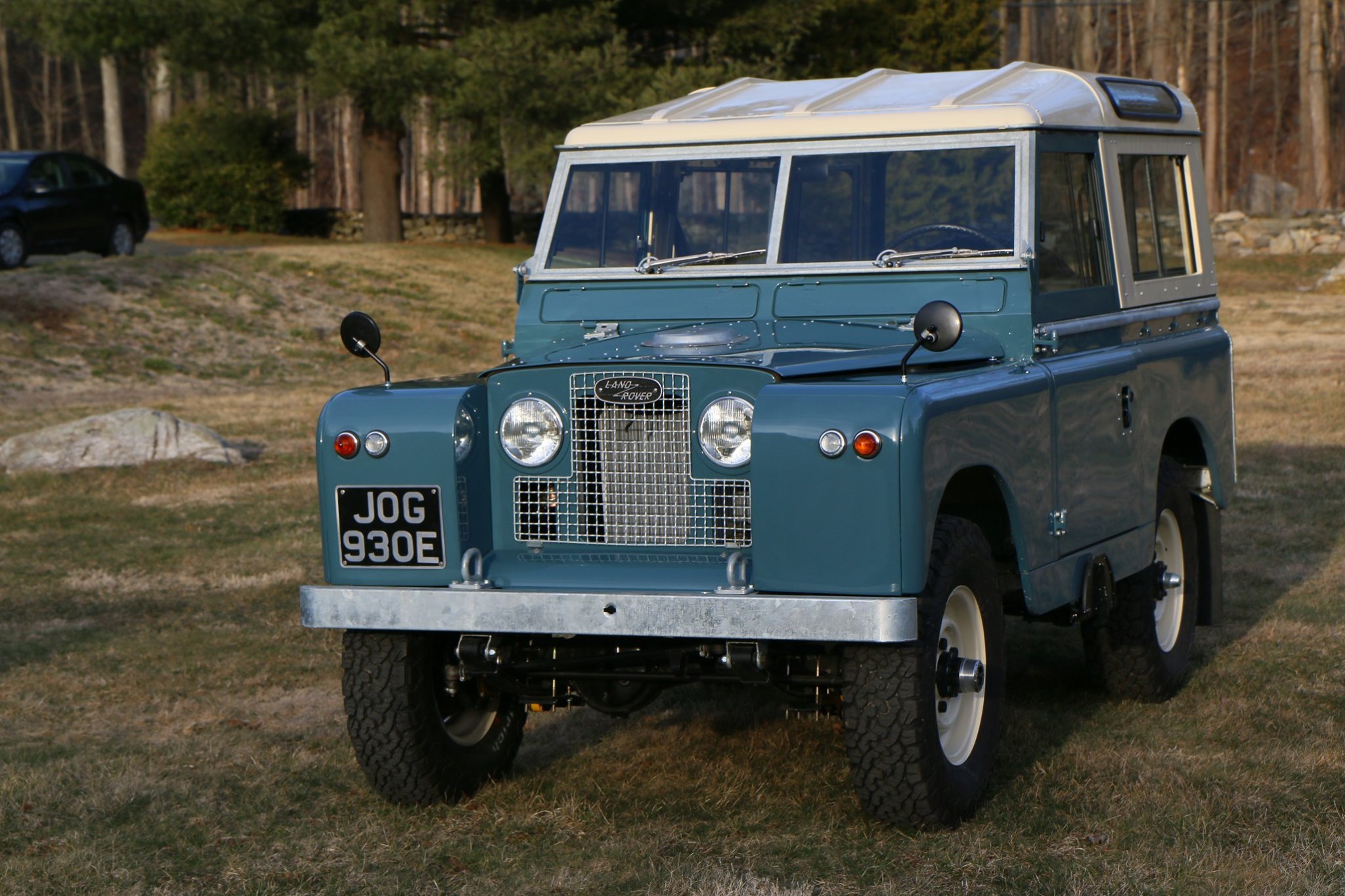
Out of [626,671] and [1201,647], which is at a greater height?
[626,671]

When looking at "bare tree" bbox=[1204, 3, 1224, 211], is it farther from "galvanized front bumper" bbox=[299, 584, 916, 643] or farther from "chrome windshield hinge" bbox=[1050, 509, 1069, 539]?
"galvanized front bumper" bbox=[299, 584, 916, 643]

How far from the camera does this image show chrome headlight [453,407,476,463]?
4.95 meters

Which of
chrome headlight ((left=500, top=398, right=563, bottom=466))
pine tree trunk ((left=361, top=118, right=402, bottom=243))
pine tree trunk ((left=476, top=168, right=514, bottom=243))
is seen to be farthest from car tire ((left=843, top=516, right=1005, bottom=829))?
pine tree trunk ((left=476, top=168, right=514, bottom=243))

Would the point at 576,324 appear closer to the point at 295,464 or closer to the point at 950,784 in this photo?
the point at 950,784

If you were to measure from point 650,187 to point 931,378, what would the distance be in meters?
1.77

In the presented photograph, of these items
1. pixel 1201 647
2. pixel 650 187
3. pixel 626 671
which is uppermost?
pixel 650 187

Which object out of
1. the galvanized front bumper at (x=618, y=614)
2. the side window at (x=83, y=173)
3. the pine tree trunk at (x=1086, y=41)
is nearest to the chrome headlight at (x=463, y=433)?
the galvanized front bumper at (x=618, y=614)

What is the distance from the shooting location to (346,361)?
22047 millimetres

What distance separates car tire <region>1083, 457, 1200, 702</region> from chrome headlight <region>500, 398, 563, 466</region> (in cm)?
222

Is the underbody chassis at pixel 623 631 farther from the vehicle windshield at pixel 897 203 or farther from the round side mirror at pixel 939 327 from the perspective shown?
the vehicle windshield at pixel 897 203

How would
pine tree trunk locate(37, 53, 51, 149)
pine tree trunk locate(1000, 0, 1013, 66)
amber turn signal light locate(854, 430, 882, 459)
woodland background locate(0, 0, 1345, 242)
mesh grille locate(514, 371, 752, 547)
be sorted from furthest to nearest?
1. pine tree trunk locate(37, 53, 51, 149)
2. pine tree trunk locate(1000, 0, 1013, 66)
3. woodland background locate(0, 0, 1345, 242)
4. mesh grille locate(514, 371, 752, 547)
5. amber turn signal light locate(854, 430, 882, 459)

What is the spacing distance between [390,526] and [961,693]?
176 cm

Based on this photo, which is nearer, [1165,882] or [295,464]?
[1165,882]

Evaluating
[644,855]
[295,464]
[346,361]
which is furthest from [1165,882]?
[346,361]
